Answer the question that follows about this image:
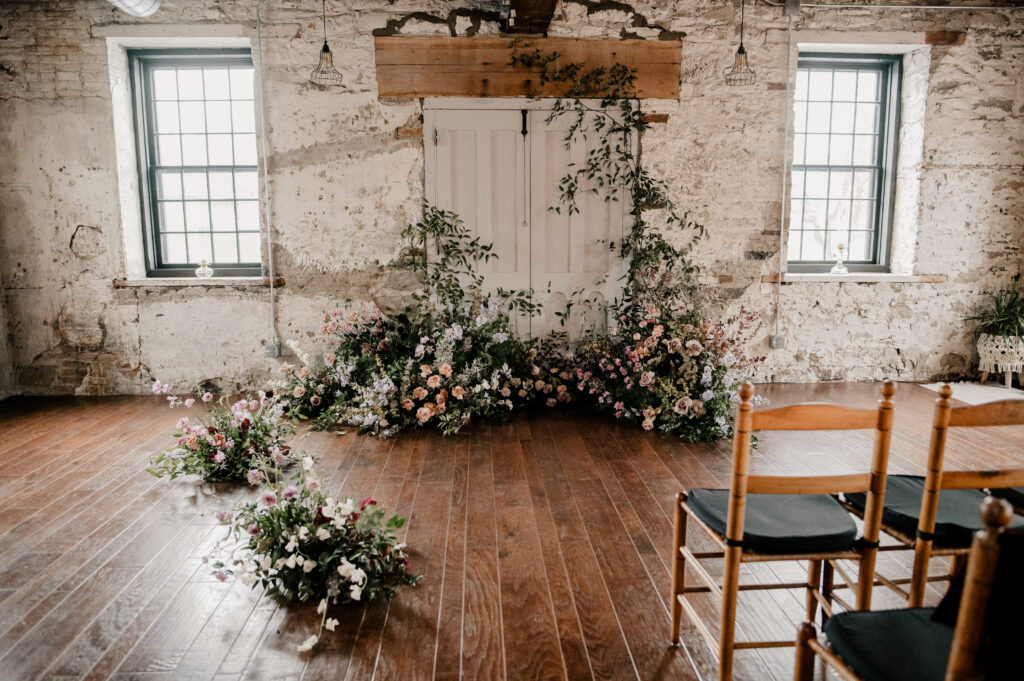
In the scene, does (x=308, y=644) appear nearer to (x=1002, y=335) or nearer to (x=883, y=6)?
(x=1002, y=335)

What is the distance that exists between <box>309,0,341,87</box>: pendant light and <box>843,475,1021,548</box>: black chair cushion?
15.0 feet

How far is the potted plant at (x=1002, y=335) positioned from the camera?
5422mm

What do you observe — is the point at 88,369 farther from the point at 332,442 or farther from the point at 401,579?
the point at 401,579

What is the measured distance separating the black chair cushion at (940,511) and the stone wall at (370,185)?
3737 millimetres

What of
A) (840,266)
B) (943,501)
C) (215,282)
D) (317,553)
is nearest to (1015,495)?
(943,501)

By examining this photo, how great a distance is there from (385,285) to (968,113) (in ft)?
17.7

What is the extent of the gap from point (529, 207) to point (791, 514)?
13.0 feet

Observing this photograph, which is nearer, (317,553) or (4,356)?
(317,553)

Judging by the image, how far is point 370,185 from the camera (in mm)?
5316

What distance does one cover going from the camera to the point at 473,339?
5.02 meters

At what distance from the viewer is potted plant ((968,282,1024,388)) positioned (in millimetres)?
5422

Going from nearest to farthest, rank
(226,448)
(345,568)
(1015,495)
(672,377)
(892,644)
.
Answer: (892,644) → (1015,495) → (345,568) → (226,448) → (672,377)

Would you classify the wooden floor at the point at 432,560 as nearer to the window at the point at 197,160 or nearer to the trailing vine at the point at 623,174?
the trailing vine at the point at 623,174

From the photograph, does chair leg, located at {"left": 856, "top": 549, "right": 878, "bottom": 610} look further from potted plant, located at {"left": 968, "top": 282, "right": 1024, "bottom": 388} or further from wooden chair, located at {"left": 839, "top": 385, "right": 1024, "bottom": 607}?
potted plant, located at {"left": 968, "top": 282, "right": 1024, "bottom": 388}
